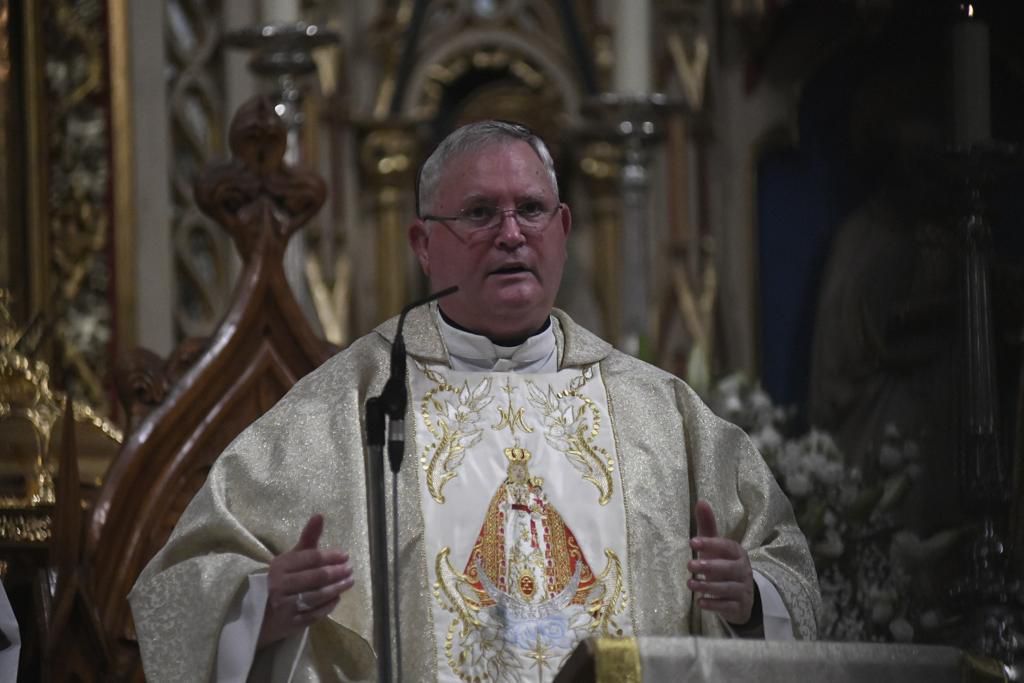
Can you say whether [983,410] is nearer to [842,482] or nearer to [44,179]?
[842,482]

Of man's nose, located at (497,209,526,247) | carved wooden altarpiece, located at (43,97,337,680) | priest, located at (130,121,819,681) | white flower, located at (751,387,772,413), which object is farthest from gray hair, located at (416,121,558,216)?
white flower, located at (751,387,772,413)

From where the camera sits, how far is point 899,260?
18.1 feet

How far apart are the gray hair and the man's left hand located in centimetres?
80

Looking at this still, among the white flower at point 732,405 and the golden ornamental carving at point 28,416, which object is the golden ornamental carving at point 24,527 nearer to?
the golden ornamental carving at point 28,416

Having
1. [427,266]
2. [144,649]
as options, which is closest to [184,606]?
[144,649]

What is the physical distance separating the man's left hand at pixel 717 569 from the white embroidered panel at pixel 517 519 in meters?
0.34

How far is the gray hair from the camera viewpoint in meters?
4.46

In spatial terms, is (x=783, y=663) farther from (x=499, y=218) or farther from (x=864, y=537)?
(x=864, y=537)

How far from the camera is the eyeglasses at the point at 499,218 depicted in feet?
14.4

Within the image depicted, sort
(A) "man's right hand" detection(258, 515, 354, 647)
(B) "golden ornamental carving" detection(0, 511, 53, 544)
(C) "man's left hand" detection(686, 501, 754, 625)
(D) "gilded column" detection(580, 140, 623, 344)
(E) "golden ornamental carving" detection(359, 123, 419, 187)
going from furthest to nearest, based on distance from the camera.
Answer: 1. (D) "gilded column" detection(580, 140, 623, 344)
2. (E) "golden ornamental carving" detection(359, 123, 419, 187)
3. (B) "golden ornamental carving" detection(0, 511, 53, 544)
4. (C) "man's left hand" detection(686, 501, 754, 625)
5. (A) "man's right hand" detection(258, 515, 354, 647)

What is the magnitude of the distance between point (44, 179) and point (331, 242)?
106cm

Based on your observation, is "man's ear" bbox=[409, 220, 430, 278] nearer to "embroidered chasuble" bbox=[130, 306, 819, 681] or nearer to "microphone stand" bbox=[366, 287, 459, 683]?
"embroidered chasuble" bbox=[130, 306, 819, 681]

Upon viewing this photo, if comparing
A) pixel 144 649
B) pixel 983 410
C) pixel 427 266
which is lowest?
pixel 144 649

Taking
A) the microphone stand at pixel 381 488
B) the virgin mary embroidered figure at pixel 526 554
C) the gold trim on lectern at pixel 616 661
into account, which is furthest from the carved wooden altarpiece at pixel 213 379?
the gold trim on lectern at pixel 616 661
